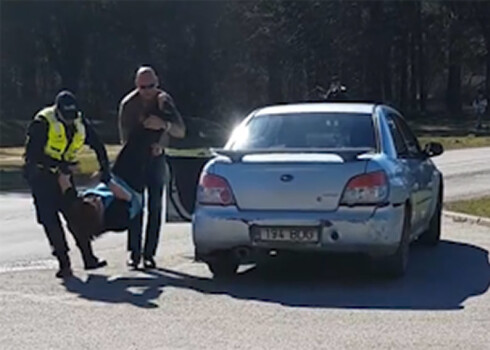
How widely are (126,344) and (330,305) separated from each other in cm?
203

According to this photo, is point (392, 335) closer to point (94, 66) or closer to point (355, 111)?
point (355, 111)

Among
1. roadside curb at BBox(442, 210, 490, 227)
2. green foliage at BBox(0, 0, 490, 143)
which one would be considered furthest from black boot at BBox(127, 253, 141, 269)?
green foliage at BBox(0, 0, 490, 143)

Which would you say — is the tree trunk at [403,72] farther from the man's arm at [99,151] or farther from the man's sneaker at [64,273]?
the man's sneaker at [64,273]

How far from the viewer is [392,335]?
762cm

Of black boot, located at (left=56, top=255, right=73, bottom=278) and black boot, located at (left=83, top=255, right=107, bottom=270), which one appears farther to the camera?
black boot, located at (left=83, top=255, right=107, bottom=270)

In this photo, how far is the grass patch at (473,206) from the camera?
52.1ft

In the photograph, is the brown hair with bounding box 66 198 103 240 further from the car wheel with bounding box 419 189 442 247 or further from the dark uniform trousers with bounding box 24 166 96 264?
the car wheel with bounding box 419 189 442 247

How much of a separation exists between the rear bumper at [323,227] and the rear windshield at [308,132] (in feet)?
2.89

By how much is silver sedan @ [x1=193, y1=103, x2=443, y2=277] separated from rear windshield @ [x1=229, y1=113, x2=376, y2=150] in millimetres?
19

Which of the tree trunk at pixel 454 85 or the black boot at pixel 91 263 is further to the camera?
the tree trunk at pixel 454 85

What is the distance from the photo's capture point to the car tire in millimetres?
9875

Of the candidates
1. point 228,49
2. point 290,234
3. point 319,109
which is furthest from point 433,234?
point 228,49

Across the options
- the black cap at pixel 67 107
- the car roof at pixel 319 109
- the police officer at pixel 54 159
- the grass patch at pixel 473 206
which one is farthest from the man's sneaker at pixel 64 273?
the grass patch at pixel 473 206

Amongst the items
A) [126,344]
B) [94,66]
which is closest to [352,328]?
[126,344]
